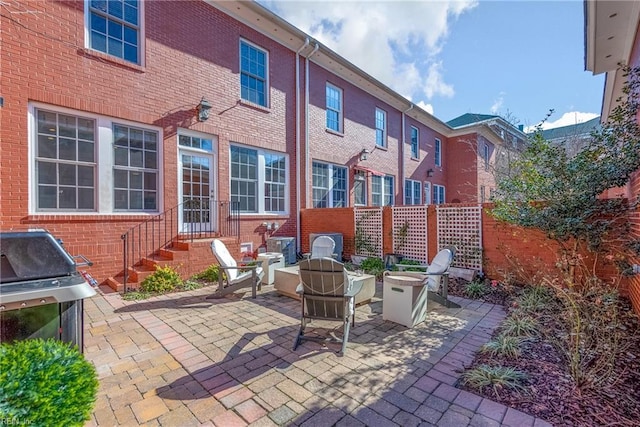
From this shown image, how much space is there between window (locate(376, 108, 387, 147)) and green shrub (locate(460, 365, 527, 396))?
11.6 m

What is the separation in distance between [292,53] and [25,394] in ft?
34.0

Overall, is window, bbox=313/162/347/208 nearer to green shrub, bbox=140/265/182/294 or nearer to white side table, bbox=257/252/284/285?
white side table, bbox=257/252/284/285

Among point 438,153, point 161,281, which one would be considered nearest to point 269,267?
point 161,281

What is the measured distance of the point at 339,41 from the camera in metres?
10.2

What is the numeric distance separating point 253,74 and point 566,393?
31.0 ft

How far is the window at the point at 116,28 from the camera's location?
598 cm

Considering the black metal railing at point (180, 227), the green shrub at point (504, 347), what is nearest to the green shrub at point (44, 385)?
the green shrub at point (504, 347)

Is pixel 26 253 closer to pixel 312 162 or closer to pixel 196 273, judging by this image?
pixel 196 273

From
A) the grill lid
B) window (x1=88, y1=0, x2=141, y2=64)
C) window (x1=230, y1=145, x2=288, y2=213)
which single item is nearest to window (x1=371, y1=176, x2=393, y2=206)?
window (x1=230, y1=145, x2=288, y2=213)

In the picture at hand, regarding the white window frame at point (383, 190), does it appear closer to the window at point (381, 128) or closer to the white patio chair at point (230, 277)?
the window at point (381, 128)

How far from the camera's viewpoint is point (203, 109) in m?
7.23

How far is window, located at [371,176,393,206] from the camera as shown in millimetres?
13188

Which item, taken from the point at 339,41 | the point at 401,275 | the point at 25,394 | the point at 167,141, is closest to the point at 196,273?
the point at 167,141

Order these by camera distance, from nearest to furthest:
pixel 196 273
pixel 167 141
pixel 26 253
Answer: pixel 26 253
pixel 196 273
pixel 167 141
